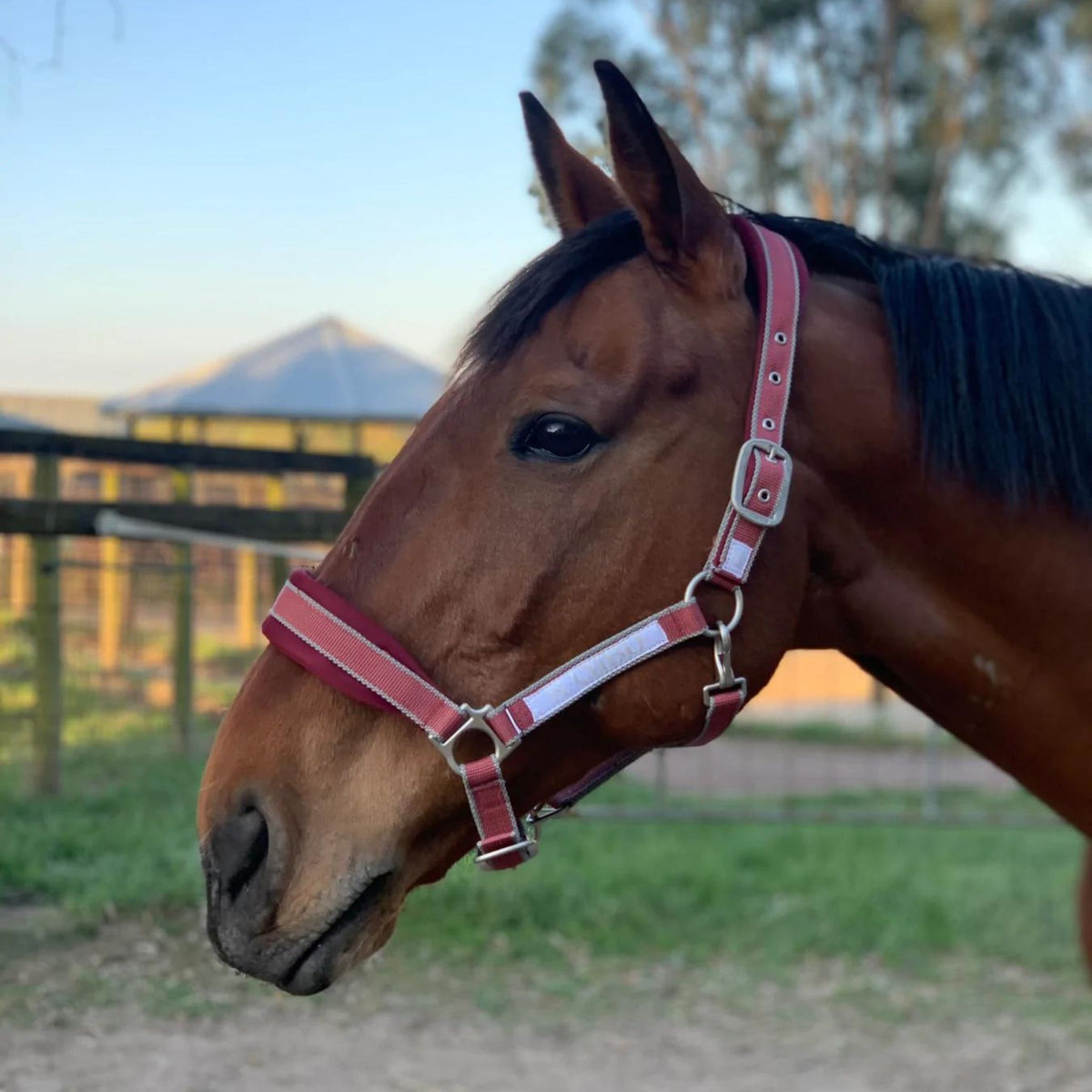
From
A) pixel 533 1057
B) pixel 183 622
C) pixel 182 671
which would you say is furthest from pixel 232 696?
pixel 533 1057

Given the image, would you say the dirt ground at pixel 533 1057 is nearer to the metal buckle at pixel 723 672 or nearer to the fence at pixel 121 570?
the fence at pixel 121 570

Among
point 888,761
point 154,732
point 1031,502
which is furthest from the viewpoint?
point 888,761

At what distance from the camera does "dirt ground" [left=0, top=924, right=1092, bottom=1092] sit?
8.95 feet

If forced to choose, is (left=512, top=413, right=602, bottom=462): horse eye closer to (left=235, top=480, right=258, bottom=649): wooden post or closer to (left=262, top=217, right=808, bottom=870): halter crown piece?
(left=262, top=217, right=808, bottom=870): halter crown piece

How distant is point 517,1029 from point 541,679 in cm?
247

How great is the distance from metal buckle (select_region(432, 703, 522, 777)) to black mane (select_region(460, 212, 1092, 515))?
533mm

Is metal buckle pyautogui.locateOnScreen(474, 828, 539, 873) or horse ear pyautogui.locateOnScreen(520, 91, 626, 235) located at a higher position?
horse ear pyautogui.locateOnScreen(520, 91, 626, 235)

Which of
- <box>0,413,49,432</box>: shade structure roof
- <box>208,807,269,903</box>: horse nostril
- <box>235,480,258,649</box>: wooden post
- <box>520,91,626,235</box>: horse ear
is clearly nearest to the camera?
<box>208,807,269,903</box>: horse nostril

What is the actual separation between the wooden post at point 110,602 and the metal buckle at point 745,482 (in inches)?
133

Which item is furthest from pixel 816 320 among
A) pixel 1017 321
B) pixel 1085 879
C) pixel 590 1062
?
pixel 590 1062

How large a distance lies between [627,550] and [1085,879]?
6.80ft

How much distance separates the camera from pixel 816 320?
1.74 metres

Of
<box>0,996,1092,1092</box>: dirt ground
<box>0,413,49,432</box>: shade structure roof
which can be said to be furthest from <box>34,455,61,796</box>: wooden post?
<box>0,996,1092,1092</box>: dirt ground

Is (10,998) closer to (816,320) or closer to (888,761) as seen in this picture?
(816,320)
